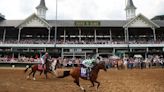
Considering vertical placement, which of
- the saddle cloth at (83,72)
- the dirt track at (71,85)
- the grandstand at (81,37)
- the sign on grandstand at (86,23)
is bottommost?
the dirt track at (71,85)

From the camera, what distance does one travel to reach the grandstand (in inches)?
1786

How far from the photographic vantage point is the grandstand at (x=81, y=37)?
4538 centimetres

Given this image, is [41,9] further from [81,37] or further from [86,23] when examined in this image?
[86,23]

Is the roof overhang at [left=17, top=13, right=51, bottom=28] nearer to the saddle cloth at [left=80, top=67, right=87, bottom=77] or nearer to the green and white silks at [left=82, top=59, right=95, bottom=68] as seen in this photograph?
the green and white silks at [left=82, top=59, right=95, bottom=68]

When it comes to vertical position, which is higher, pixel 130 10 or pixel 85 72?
pixel 130 10

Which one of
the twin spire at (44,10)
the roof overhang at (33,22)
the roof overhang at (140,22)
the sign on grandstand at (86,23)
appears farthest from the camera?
the twin spire at (44,10)

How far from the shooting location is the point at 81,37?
49.9 metres

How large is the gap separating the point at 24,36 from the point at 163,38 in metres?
30.8

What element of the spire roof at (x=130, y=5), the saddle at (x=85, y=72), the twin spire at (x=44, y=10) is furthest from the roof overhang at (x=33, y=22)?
the saddle at (x=85, y=72)

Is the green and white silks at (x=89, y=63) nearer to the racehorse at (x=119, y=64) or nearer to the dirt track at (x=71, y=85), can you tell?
A: the dirt track at (x=71, y=85)

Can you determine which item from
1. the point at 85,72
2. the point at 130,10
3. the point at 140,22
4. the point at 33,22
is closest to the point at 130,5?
the point at 130,10

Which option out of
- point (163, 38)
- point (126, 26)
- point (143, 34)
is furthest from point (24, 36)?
point (163, 38)

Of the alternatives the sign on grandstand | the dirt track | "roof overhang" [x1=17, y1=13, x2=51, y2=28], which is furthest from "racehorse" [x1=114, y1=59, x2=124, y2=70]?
"roof overhang" [x1=17, y1=13, x2=51, y2=28]

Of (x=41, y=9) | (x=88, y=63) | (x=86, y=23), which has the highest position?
(x=41, y=9)
